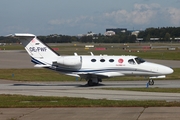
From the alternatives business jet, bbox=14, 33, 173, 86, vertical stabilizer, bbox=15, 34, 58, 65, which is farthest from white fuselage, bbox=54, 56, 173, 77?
vertical stabilizer, bbox=15, 34, 58, 65

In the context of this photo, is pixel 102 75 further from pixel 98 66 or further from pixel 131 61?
pixel 131 61

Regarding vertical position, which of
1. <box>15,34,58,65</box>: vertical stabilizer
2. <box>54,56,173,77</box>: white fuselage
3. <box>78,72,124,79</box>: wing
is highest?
<box>15,34,58,65</box>: vertical stabilizer

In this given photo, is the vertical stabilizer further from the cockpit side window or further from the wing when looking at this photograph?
the cockpit side window

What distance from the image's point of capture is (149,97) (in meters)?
23.7

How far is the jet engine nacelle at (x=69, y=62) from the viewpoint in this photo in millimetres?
32906

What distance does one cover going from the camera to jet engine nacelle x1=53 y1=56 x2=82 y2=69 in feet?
108

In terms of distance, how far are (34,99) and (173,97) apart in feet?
25.2

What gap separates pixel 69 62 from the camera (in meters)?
32.9

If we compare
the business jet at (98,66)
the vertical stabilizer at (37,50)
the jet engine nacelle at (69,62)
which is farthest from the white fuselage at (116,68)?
the vertical stabilizer at (37,50)

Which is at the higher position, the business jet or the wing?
the business jet

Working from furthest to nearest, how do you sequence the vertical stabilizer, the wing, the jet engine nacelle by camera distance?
the vertical stabilizer < the wing < the jet engine nacelle

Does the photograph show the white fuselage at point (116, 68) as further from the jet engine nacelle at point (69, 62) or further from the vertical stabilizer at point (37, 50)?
the vertical stabilizer at point (37, 50)
